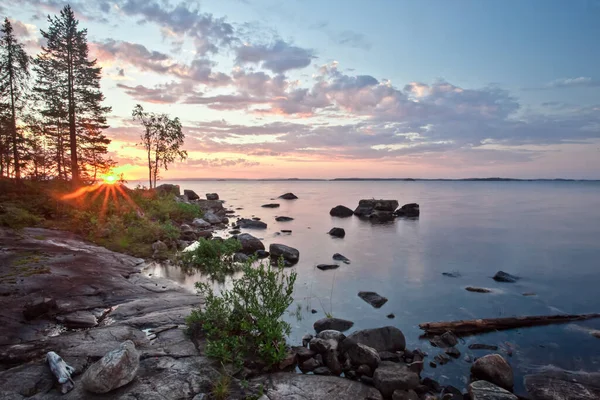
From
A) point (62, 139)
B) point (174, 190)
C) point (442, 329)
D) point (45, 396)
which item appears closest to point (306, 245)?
point (442, 329)

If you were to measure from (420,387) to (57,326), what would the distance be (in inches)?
420

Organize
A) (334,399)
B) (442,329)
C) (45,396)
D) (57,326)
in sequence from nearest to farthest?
(45,396)
(334,399)
(57,326)
(442,329)

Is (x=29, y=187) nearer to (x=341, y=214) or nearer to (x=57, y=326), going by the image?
(x=57, y=326)

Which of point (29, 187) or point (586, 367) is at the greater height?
point (29, 187)

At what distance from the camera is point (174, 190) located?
60.5m

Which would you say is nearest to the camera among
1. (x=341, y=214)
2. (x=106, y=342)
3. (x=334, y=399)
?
(x=334, y=399)

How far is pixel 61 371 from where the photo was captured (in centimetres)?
713

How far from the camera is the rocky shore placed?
7.14 m

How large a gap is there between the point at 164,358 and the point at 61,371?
2157 millimetres

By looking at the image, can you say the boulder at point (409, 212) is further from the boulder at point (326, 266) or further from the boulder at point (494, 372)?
the boulder at point (494, 372)

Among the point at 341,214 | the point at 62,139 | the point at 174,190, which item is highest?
the point at 62,139

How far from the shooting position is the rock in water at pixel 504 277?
20.3 m

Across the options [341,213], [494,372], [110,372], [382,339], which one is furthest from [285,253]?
[341,213]

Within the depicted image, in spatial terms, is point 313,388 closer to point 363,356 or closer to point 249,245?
point 363,356
